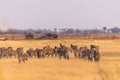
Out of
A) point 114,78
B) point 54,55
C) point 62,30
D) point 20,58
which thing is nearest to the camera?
point 114,78

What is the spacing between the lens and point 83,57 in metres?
34.4

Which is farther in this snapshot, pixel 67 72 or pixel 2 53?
pixel 2 53

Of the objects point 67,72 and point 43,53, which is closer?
point 67,72

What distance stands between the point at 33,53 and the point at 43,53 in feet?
3.12

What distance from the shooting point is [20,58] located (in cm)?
3091

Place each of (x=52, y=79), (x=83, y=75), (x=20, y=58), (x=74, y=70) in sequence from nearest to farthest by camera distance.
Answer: (x=52, y=79)
(x=83, y=75)
(x=74, y=70)
(x=20, y=58)

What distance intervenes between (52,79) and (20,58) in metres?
12.9

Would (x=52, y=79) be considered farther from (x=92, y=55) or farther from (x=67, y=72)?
(x=92, y=55)

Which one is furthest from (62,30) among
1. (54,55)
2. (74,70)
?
(74,70)

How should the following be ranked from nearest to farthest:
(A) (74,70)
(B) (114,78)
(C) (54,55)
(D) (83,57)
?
(B) (114,78)
(A) (74,70)
(D) (83,57)
(C) (54,55)

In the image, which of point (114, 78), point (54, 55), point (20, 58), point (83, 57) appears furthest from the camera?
point (54, 55)

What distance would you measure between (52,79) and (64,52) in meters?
16.7

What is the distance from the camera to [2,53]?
3638 centimetres

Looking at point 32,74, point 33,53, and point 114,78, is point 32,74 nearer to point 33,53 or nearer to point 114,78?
point 114,78
